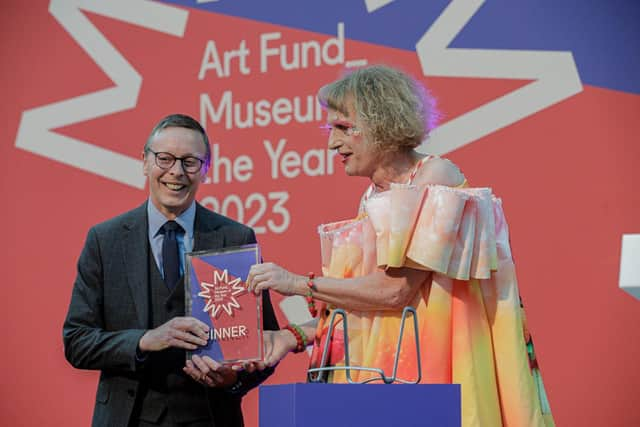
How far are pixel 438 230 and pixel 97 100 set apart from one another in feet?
8.85

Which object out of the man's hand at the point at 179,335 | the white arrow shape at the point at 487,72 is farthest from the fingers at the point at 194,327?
the white arrow shape at the point at 487,72

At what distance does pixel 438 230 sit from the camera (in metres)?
2.30

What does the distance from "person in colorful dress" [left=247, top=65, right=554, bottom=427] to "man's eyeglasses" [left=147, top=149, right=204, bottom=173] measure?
50 cm

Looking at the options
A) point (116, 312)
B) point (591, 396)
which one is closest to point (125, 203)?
point (116, 312)

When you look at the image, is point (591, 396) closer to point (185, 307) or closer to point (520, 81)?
point (520, 81)

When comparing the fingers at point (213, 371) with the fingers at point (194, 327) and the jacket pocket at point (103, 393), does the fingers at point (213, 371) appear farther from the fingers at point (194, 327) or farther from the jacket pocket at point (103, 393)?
the jacket pocket at point (103, 393)

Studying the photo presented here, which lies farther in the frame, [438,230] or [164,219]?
[164,219]

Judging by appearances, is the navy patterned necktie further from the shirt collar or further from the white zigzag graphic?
the white zigzag graphic

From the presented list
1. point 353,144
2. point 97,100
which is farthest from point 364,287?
point 97,100

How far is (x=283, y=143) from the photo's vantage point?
4.21m

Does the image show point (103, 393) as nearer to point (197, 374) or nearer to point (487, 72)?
point (197, 374)

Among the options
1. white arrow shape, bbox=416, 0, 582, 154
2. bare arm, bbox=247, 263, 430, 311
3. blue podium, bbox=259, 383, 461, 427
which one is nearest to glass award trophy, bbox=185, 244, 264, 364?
bare arm, bbox=247, 263, 430, 311

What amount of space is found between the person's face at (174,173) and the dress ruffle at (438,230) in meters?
0.68

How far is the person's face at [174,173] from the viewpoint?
2803 millimetres
